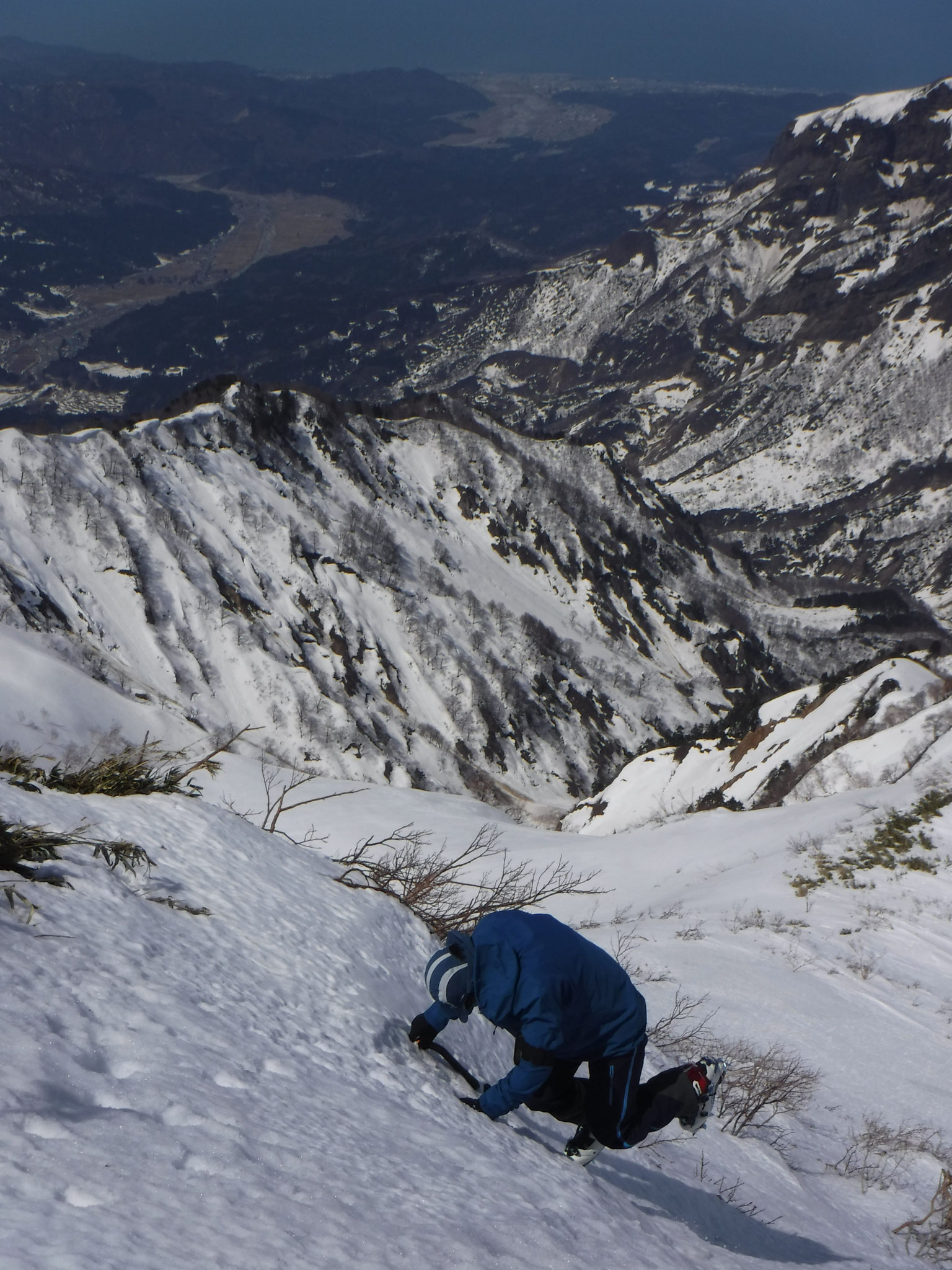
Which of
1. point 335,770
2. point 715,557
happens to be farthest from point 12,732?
point 715,557

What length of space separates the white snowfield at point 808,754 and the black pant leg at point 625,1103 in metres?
16.8

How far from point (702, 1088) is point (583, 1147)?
2.49 feet

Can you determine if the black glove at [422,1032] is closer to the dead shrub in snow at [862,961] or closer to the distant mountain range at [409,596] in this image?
the dead shrub in snow at [862,961]

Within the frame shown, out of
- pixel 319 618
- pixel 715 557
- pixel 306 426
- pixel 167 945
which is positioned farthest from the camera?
pixel 715 557

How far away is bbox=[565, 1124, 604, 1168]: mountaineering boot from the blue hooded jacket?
546mm

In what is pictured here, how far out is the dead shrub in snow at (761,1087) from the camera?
7.20m

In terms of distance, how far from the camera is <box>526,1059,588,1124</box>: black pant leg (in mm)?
4590

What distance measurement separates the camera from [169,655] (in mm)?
50969

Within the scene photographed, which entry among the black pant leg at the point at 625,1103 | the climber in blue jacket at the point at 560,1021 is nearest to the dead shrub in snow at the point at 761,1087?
the black pant leg at the point at 625,1103

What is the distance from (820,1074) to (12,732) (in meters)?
26.3

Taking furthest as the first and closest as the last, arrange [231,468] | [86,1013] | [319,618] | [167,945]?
1. [231,468]
2. [319,618]
3. [167,945]
4. [86,1013]

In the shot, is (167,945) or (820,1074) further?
(820,1074)

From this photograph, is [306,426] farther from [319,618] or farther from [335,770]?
[335,770]

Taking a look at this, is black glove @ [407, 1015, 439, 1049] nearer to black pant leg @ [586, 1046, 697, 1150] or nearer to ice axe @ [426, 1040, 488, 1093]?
ice axe @ [426, 1040, 488, 1093]
